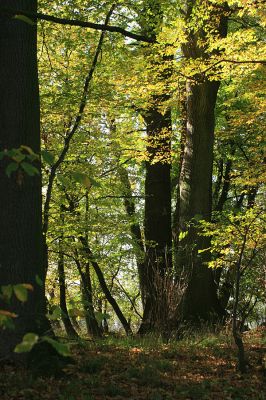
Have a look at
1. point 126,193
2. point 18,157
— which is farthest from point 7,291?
point 126,193

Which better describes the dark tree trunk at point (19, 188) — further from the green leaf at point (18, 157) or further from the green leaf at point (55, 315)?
the green leaf at point (18, 157)

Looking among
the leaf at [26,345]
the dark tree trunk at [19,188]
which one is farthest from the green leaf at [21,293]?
the dark tree trunk at [19,188]

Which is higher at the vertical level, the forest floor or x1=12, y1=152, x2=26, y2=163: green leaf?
x1=12, y1=152, x2=26, y2=163: green leaf

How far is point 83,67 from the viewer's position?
32.6 ft

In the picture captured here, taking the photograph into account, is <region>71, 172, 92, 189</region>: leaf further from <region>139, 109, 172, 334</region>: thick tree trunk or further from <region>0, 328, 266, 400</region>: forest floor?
<region>139, 109, 172, 334</region>: thick tree trunk

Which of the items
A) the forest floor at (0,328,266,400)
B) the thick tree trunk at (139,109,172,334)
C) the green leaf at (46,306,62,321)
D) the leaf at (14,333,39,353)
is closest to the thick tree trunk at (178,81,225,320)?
the thick tree trunk at (139,109,172,334)

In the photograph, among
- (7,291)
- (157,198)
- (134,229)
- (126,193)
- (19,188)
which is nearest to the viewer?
(7,291)

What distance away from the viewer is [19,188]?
5.37m

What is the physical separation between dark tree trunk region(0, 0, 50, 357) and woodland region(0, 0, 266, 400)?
13 mm

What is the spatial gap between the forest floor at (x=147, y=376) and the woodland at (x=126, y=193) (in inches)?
0.9

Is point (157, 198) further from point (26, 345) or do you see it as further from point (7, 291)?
point (26, 345)

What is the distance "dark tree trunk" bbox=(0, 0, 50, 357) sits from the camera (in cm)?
519

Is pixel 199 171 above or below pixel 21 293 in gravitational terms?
above

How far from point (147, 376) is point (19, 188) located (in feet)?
9.16
